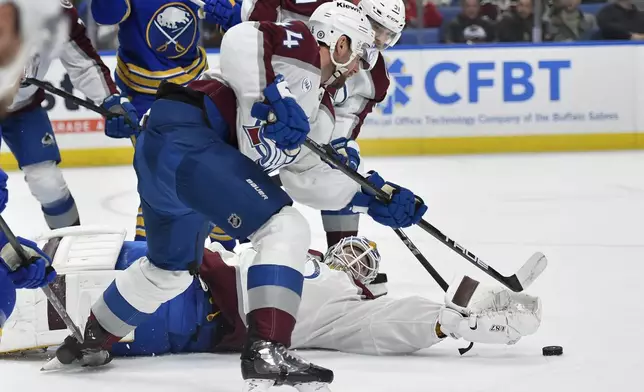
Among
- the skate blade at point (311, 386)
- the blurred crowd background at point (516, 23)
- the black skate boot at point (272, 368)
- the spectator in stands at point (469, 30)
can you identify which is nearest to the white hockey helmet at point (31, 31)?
the black skate boot at point (272, 368)

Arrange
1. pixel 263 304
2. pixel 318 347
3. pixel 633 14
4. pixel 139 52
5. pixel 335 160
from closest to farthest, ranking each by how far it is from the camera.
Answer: pixel 263 304, pixel 335 160, pixel 318 347, pixel 139 52, pixel 633 14

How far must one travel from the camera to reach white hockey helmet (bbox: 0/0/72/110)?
2.36ft

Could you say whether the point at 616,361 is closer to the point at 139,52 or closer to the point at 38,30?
the point at 38,30

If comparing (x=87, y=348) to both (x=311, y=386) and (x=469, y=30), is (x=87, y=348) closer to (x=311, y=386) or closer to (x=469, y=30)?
(x=311, y=386)

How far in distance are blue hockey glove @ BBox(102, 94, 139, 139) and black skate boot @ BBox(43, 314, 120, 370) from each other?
141 cm

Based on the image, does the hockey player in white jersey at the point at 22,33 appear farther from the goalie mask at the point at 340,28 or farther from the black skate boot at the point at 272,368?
the goalie mask at the point at 340,28

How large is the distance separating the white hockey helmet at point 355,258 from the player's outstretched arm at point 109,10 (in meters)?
1.60

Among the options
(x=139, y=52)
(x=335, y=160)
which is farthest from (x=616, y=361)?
(x=139, y=52)

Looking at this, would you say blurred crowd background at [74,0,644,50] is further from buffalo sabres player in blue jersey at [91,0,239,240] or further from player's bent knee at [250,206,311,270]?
player's bent knee at [250,206,311,270]

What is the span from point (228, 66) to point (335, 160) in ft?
1.33

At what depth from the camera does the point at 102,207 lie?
557cm

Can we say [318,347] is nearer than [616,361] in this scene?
No

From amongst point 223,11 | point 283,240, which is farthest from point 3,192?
A: point 223,11

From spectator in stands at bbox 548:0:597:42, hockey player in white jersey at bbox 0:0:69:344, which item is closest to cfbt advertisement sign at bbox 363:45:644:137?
spectator in stands at bbox 548:0:597:42
